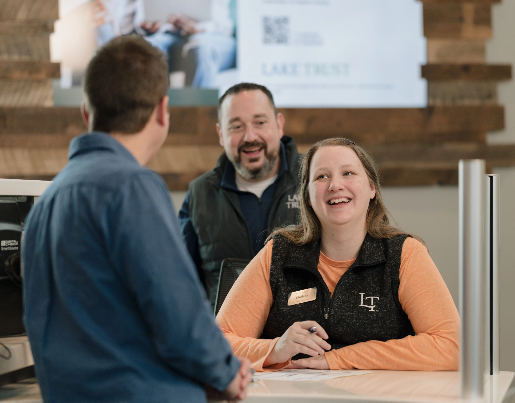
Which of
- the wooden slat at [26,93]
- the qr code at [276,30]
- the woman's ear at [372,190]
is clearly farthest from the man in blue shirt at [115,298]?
the qr code at [276,30]

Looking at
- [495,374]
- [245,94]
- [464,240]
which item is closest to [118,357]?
[464,240]

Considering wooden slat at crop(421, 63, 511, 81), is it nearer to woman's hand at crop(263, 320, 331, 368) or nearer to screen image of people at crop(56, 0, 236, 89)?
screen image of people at crop(56, 0, 236, 89)

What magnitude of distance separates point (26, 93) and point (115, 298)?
99.9 inches

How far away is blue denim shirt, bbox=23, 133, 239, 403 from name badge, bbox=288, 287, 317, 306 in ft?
3.13

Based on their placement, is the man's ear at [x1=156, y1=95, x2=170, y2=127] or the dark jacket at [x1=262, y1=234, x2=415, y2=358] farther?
the dark jacket at [x1=262, y1=234, x2=415, y2=358]

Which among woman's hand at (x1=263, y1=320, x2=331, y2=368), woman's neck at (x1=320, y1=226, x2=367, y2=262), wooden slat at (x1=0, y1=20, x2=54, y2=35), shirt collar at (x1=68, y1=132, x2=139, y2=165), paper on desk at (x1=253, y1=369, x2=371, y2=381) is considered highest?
wooden slat at (x1=0, y1=20, x2=54, y2=35)

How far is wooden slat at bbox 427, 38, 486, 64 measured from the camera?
3479 millimetres

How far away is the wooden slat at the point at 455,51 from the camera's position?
3479mm

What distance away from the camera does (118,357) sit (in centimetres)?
97

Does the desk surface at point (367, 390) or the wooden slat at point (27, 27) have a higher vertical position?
the wooden slat at point (27, 27)

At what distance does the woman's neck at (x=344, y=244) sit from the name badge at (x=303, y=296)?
0.48 feet

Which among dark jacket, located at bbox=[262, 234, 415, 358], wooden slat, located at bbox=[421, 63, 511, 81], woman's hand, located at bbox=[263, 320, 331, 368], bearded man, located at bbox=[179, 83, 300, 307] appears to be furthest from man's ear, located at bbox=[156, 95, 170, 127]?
wooden slat, located at bbox=[421, 63, 511, 81]

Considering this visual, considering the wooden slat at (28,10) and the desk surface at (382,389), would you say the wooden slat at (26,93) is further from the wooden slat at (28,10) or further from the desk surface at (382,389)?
the desk surface at (382,389)

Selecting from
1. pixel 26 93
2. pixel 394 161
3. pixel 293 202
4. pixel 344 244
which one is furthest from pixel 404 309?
pixel 26 93
